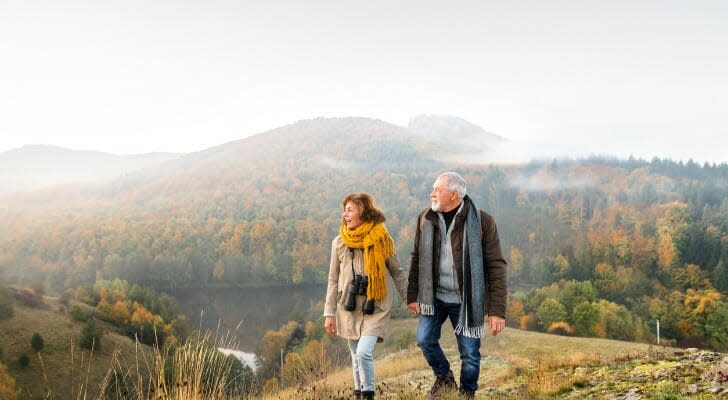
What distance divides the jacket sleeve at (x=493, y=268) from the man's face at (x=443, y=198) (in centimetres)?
25

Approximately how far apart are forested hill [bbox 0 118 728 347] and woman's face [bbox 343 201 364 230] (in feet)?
220

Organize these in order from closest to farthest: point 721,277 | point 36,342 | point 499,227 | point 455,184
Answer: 1. point 455,184
2. point 36,342
3. point 721,277
4. point 499,227

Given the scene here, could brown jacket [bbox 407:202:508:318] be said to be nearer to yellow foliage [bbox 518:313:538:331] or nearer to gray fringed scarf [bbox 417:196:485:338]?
gray fringed scarf [bbox 417:196:485:338]

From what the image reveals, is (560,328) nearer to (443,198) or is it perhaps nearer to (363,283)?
(363,283)

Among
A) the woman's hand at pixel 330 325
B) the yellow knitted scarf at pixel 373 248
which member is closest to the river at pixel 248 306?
the woman's hand at pixel 330 325

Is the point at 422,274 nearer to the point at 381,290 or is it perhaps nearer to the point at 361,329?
the point at 381,290

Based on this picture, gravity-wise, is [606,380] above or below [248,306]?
above

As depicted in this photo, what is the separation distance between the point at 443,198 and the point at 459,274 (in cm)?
67

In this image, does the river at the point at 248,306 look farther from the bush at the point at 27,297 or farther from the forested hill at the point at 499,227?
the bush at the point at 27,297

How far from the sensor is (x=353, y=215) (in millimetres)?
4430

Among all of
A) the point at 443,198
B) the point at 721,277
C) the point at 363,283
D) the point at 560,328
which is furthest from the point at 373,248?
the point at 721,277

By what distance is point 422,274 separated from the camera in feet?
14.2

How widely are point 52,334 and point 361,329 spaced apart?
5852cm

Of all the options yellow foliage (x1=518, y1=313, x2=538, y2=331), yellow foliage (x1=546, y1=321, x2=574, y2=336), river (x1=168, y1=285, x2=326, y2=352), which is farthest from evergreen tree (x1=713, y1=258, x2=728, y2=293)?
river (x1=168, y1=285, x2=326, y2=352)
